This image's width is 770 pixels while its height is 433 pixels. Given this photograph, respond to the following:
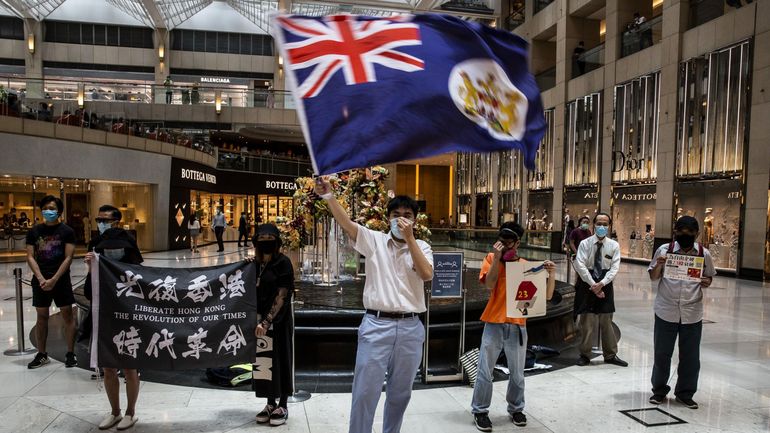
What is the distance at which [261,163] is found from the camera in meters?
30.4

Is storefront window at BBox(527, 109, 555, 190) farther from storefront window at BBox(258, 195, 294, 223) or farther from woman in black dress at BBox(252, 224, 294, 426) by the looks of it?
woman in black dress at BBox(252, 224, 294, 426)

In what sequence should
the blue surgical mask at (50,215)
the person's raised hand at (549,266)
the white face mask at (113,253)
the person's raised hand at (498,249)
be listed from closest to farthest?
the person's raised hand at (498,249) < the person's raised hand at (549,266) < the white face mask at (113,253) < the blue surgical mask at (50,215)

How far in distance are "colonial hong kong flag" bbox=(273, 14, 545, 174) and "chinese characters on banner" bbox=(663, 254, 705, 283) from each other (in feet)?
7.30

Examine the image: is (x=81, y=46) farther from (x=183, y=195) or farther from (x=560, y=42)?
(x=560, y=42)

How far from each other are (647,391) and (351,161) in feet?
13.8

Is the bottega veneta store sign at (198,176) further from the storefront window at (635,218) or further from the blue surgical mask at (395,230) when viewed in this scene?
the blue surgical mask at (395,230)

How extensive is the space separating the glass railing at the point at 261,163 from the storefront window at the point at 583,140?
1283 cm

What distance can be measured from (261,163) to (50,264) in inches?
1001

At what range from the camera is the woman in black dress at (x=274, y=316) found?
4.15 metres

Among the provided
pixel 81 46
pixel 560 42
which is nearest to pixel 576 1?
pixel 560 42

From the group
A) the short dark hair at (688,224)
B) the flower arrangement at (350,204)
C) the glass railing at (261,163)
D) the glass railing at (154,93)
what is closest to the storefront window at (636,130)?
the glass railing at (154,93)

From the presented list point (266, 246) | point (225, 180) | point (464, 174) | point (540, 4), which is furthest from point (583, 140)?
point (266, 246)

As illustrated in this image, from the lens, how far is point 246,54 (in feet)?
139

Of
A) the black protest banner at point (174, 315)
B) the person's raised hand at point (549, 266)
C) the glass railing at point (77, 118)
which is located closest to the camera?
the black protest banner at point (174, 315)
